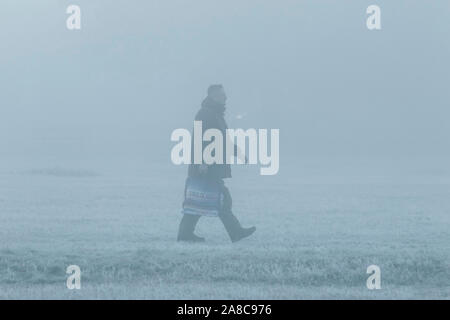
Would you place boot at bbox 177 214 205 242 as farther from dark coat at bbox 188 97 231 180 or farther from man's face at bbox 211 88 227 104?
man's face at bbox 211 88 227 104

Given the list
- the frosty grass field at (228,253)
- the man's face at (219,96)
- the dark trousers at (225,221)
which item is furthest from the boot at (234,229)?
the man's face at (219,96)

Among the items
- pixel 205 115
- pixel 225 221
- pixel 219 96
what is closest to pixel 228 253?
pixel 225 221

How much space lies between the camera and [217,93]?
44.3 ft

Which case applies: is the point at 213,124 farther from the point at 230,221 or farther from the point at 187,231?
the point at 187,231

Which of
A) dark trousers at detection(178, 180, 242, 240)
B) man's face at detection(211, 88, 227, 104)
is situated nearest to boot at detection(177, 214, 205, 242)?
dark trousers at detection(178, 180, 242, 240)

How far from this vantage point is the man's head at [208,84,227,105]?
13.5 meters

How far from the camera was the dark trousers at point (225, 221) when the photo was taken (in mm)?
13633

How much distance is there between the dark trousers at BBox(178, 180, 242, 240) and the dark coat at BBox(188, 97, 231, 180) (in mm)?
200

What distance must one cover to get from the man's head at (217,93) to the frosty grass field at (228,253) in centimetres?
208

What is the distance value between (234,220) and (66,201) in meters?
11.8

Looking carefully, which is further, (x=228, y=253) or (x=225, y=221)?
(x=225, y=221)

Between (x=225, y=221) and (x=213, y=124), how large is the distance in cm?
143

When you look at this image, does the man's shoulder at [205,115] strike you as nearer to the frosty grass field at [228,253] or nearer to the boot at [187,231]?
the boot at [187,231]
